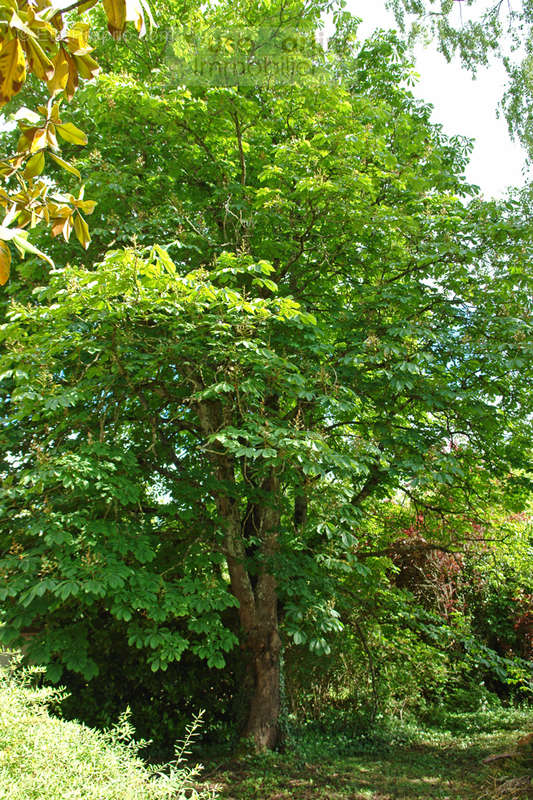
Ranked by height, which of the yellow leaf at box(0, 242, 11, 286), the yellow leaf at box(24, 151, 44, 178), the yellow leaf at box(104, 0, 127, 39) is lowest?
the yellow leaf at box(0, 242, 11, 286)

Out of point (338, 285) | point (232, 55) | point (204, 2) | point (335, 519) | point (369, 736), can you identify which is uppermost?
point (204, 2)

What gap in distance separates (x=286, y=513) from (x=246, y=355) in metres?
3.45

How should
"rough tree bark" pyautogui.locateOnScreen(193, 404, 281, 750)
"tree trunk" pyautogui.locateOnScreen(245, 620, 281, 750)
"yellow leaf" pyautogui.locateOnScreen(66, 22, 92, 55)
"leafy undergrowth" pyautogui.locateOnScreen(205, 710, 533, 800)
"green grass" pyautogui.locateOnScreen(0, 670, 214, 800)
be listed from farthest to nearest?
"tree trunk" pyautogui.locateOnScreen(245, 620, 281, 750) → "rough tree bark" pyautogui.locateOnScreen(193, 404, 281, 750) → "leafy undergrowth" pyautogui.locateOnScreen(205, 710, 533, 800) → "green grass" pyautogui.locateOnScreen(0, 670, 214, 800) → "yellow leaf" pyautogui.locateOnScreen(66, 22, 92, 55)

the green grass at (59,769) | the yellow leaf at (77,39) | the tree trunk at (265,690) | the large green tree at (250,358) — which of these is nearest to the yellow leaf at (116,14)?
the yellow leaf at (77,39)

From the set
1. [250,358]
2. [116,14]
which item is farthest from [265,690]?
[116,14]

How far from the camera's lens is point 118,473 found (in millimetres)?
4918

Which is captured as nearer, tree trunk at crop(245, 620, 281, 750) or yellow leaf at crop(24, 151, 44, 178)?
yellow leaf at crop(24, 151, 44, 178)

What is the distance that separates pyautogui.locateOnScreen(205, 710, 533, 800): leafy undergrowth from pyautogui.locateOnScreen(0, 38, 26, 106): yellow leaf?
201 inches

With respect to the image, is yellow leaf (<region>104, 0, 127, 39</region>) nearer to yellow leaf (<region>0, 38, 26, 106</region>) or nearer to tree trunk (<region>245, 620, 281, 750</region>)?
yellow leaf (<region>0, 38, 26, 106</region>)

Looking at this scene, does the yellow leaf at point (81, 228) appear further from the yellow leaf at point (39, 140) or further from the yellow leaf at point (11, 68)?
the yellow leaf at point (11, 68)

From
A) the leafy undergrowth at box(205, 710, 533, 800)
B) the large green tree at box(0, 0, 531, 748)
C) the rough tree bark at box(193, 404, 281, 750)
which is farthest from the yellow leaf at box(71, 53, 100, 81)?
the leafy undergrowth at box(205, 710, 533, 800)

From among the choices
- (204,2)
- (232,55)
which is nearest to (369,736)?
(232,55)

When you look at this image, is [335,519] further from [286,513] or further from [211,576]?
[286,513]

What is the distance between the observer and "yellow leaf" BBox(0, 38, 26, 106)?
3.58 ft
